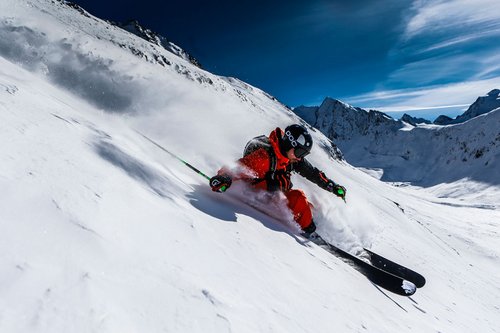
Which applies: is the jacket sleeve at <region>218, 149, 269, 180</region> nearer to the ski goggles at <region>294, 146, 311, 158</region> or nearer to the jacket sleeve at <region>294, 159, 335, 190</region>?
the ski goggles at <region>294, 146, 311, 158</region>

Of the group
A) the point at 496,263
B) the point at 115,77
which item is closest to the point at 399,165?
the point at 496,263

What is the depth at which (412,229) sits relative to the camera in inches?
508

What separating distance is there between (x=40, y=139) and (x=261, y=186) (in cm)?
336

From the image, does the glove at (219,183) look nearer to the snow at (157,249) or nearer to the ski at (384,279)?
the snow at (157,249)

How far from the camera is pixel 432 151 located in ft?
354

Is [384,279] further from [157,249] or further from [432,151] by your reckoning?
[432,151]

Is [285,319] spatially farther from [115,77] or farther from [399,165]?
[399,165]

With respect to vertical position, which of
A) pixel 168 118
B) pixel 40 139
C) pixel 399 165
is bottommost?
pixel 40 139

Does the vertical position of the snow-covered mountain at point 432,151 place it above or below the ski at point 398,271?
above

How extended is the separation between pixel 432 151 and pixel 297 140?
115848mm

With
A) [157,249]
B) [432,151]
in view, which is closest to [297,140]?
[157,249]

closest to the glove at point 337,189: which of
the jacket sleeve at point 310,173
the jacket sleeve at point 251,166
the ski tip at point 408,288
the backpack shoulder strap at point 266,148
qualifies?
the jacket sleeve at point 310,173

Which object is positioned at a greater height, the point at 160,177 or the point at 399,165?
the point at 399,165

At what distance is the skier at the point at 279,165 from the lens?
18.9 feet
